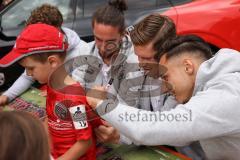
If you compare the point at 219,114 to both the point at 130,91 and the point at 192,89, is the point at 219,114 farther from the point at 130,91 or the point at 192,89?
the point at 130,91

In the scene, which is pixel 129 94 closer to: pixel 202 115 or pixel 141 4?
pixel 202 115

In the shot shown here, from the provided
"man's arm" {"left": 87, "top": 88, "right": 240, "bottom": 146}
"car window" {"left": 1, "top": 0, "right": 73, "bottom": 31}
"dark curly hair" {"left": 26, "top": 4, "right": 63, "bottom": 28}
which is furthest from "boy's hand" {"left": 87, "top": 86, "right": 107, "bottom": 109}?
"car window" {"left": 1, "top": 0, "right": 73, "bottom": 31}

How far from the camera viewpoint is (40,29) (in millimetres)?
2221

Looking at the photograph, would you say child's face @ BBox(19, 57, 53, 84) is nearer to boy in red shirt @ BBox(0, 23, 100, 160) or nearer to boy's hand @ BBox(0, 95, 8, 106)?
boy in red shirt @ BBox(0, 23, 100, 160)

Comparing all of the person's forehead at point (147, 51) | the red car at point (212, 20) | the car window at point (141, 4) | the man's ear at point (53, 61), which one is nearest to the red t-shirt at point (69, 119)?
the man's ear at point (53, 61)

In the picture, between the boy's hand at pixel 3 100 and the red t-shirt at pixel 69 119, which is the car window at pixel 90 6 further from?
the red t-shirt at pixel 69 119

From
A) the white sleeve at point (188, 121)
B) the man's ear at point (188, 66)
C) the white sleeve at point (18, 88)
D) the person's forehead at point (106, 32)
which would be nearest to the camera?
the white sleeve at point (188, 121)

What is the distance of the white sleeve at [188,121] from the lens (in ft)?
5.85

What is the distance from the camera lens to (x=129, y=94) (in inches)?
102

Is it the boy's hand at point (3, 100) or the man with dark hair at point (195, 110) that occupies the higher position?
the man with dark hair at point (195, 110)

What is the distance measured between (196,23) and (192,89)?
8.01ft

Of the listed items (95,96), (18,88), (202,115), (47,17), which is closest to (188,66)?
(202,115)

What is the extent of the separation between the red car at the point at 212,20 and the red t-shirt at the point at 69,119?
2.42 meters

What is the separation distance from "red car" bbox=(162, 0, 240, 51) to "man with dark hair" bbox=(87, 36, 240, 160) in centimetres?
231
